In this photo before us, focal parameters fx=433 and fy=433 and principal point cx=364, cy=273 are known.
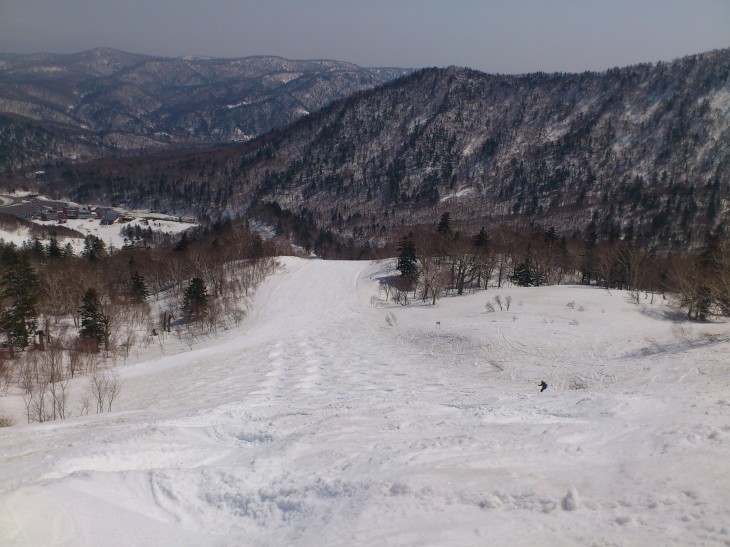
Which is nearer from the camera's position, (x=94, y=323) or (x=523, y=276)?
(x=94, y=323)

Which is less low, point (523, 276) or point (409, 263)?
point (409, 263)

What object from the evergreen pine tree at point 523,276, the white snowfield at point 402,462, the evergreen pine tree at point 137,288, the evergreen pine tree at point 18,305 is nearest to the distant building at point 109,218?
the evergreen pine tree at point 137,288

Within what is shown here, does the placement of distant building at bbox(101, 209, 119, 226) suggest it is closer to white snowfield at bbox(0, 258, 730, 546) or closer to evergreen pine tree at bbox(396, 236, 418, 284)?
evergreen pine tree at bbox(396, 236, 418, 284)

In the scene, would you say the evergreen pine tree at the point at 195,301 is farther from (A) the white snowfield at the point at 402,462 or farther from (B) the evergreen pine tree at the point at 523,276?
(B) the evergreen pine tree at the point at 523,276

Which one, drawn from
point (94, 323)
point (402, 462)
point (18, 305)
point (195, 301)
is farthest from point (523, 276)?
point (18, 305)

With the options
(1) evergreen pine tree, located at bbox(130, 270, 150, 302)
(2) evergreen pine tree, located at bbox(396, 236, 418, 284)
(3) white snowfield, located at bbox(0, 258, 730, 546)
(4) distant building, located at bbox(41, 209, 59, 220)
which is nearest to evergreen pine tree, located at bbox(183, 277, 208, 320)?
(1) evergreen pine tree, located at bbox(130, 270, 150, 302)

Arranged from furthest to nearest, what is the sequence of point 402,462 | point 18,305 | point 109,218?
point 109,218
point 18,305
point 402,462

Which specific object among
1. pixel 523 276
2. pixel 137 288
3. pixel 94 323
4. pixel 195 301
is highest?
pixel 523 276

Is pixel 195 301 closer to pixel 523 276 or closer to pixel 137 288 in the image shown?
pixel 137 288

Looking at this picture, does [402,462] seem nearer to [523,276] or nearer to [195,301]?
[195,301]

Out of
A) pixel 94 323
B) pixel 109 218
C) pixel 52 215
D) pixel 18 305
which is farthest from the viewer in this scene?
pixel 52 215

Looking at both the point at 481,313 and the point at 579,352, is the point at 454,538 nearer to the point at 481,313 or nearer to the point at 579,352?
the point at 579,352
